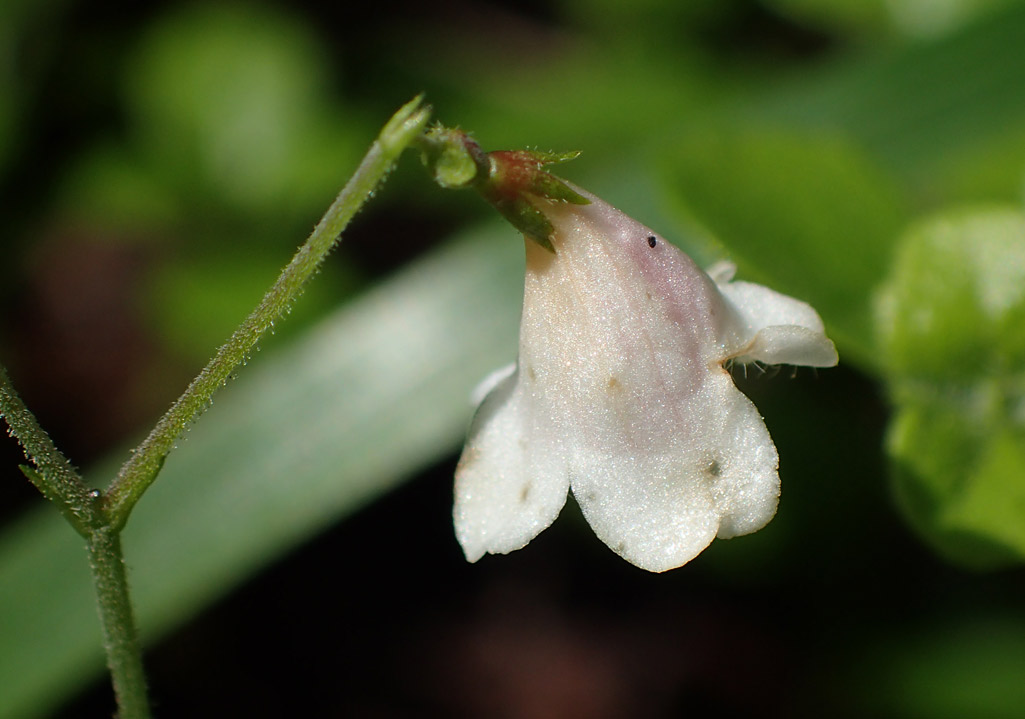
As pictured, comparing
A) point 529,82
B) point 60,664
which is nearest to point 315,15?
point 529,82

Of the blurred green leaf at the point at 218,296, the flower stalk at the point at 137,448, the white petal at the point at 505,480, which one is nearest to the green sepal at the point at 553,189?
the flower stalk at the point at 137,448

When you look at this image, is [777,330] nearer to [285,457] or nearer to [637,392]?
[637,392]

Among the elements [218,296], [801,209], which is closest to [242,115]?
[218,296]

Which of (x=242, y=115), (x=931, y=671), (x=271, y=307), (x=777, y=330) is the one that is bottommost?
(x=931, y=671)

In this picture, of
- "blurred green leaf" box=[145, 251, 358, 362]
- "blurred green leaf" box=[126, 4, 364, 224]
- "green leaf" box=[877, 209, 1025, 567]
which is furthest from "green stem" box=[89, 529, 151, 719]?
"blurred green leaf" box=[126, 4, 364, 224]

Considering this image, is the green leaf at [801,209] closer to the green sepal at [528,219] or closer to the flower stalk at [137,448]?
the green sepal at [528,219]

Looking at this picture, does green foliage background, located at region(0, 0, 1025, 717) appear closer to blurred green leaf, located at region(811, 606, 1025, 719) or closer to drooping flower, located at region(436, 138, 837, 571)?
blurred green leaf, located at region(811, 606, 1025, 719)

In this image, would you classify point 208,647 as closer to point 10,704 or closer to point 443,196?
point 10,704
